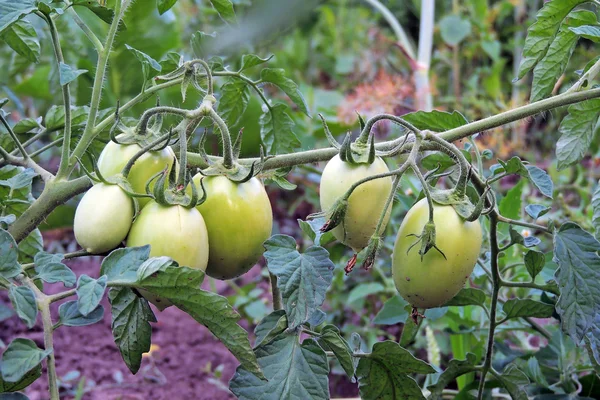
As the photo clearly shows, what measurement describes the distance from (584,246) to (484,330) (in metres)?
0.46

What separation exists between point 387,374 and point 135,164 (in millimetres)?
407

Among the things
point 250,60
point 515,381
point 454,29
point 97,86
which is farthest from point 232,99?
point 454,29

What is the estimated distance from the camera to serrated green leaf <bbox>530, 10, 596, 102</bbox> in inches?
32.3

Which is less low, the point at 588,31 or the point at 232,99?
the point at 588,31

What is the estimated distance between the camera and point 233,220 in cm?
67

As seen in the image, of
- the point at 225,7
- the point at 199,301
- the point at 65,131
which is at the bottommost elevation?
the point at 199,301

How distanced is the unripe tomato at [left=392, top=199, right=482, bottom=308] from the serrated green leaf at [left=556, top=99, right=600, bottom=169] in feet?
0.90

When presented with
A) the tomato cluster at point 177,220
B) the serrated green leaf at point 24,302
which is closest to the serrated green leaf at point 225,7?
the tomato cluster at point 177,220

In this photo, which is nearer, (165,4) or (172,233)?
(172,233)

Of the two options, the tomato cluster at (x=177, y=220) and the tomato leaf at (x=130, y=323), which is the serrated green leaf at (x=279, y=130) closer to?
the tomato cluster at (x=177, y=220)

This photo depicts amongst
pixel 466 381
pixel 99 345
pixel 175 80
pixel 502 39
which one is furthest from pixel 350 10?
pixel 175 80

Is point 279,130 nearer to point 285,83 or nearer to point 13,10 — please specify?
point 285,83

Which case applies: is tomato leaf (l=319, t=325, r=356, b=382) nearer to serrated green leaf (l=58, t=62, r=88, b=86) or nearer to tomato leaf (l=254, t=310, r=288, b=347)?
tomato leaf (l=254, t=310, r=288, b=347)

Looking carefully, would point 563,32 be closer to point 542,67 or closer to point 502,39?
point 542,67
